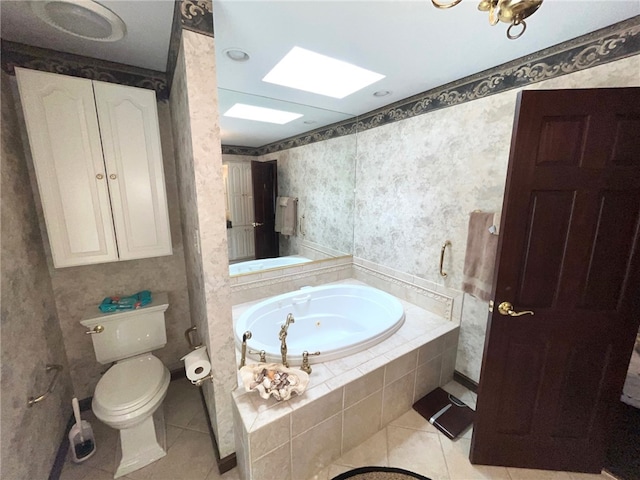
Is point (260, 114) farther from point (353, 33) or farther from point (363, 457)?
point (363, 457)

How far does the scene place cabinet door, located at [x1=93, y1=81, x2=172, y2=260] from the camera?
1.50 m

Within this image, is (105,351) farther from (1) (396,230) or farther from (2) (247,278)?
(1) (396,230)

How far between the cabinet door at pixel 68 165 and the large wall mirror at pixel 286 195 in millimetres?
921

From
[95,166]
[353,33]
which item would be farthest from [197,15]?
[95,166]

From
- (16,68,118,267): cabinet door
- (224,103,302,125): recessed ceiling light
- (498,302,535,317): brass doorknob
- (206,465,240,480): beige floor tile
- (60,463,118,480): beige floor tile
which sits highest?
(224,103,302,125): recessed ceiling light

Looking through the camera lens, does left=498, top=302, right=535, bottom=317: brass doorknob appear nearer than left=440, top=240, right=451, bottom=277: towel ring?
Yes

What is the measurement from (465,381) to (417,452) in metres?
0.82

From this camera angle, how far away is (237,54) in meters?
1.52

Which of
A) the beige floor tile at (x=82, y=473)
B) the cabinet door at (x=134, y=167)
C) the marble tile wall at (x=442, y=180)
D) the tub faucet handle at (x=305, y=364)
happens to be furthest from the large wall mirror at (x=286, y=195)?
the beige floor tile at (x=82, y=473)

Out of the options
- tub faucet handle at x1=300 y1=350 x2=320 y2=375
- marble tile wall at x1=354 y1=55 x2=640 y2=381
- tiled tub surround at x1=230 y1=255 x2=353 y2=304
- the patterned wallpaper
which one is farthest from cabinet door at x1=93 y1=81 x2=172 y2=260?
marble tile wall at x1=354 y1=55 x2=640 y2=381

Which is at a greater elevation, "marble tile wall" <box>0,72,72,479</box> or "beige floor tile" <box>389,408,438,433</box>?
"marble tile wall" <box>0,72,72,479</box>

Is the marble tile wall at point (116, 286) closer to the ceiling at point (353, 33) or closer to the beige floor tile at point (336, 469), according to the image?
the ceiling at point (353, 33)

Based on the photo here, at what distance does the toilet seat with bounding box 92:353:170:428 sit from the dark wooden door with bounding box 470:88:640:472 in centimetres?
196

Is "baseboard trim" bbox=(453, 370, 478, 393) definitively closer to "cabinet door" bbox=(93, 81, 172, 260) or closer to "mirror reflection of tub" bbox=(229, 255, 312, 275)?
"mirror reflection of tub" bbox=(229, 255, 312, 275)
